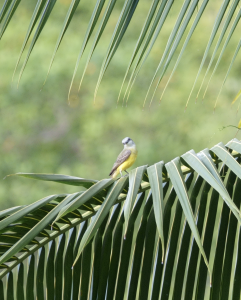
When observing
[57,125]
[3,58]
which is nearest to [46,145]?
[57,125]

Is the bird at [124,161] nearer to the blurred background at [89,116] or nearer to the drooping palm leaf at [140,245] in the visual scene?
the drooping palm leaf at [140,245]

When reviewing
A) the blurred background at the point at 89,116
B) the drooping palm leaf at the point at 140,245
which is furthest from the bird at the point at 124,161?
the blurred background at the point at 89,116

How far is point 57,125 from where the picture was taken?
199 inches

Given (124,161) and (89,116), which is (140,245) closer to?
(124,161)

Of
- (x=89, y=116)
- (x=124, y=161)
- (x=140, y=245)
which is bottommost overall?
(x=140, y=245)

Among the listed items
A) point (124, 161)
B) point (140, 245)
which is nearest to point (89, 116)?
point (124, 161)

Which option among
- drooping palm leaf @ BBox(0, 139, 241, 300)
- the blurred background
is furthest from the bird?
the blurred background

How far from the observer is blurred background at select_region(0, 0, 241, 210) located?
482 cm

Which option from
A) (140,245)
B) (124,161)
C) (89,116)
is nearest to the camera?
(140,245)

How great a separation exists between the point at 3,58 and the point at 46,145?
1.36m

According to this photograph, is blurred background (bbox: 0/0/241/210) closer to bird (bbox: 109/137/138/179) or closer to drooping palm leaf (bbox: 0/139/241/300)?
bird (bbox: 109/137/138/179)

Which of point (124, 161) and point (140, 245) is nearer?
point (140, 245)

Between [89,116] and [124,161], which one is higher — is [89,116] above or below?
above

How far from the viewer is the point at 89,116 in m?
5.10
